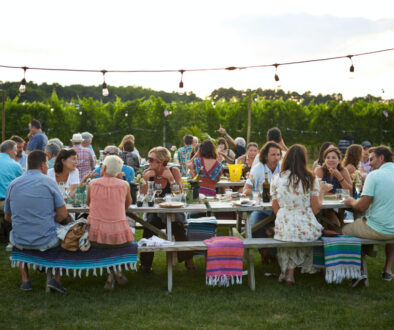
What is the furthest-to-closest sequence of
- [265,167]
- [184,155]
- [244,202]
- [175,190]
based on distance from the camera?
[184,155] → [265,167] → [175,190] → [244,202]

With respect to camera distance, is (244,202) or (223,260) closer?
(223,260)

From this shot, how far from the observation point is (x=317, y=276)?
454 cm

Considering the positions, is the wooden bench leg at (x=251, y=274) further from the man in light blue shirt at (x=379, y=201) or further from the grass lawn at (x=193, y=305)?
the man in light blue shirt at (x=379, y=201)

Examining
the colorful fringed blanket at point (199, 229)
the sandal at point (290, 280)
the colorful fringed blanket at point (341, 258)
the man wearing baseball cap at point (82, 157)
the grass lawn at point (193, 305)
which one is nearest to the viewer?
the grass lawn at point (193, 305)

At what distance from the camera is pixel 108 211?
381 cm

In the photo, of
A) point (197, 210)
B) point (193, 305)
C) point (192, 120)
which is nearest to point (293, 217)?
point (197, 210)

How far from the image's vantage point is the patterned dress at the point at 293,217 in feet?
13.4

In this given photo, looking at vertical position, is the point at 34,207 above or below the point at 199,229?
above

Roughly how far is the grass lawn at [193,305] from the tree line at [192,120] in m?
13.5

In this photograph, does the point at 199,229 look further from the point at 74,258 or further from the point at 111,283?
the point at 74,258

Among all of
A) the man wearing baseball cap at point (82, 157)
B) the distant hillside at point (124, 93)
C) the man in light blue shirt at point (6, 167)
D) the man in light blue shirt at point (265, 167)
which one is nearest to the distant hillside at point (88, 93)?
the distant hillside at point (124, 93)

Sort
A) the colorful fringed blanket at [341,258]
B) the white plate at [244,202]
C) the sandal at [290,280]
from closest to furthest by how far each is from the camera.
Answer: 1. the colorful fringed blanket at [341,258]
2. the sandal at [290,280]
3. the white plate at [244,202]

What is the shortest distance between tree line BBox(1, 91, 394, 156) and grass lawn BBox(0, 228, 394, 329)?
13.5 metres

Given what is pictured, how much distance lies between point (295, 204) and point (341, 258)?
682 mm
